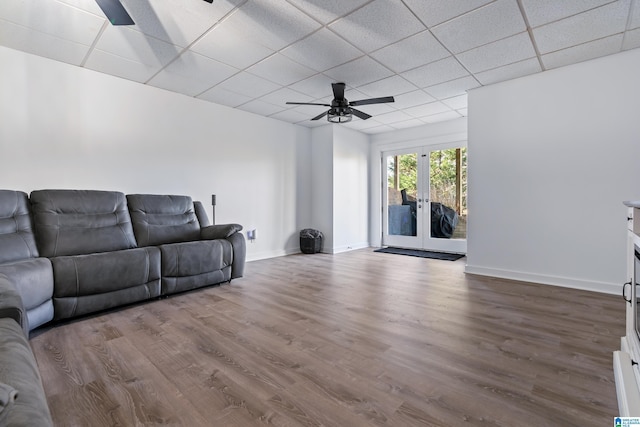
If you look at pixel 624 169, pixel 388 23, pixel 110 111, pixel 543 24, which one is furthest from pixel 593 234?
pixel 110 111

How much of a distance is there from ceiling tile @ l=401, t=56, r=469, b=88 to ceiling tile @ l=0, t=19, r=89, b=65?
11.8 ft

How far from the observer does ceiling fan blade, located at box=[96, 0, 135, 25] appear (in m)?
1.99

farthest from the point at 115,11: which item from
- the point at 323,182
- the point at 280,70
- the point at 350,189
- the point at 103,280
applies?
the point at 350,189

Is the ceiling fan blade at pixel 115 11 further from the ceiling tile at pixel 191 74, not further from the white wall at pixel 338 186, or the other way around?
the white wall at pixel 338 186

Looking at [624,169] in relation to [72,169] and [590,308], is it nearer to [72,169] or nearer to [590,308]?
[590,308]

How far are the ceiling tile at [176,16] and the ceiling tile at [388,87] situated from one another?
2107mm

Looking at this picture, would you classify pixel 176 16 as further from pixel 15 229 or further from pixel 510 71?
pixel 510 71

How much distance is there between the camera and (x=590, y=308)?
9.06ft

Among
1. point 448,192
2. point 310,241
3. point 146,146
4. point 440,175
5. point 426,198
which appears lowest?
point 310,241

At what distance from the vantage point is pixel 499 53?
3.19 meters

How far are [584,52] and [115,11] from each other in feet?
14.4

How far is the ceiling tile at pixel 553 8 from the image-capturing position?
2373mm

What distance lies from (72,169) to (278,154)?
310cm

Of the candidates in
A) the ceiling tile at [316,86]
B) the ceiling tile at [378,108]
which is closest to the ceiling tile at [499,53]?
the ceiling tile at [378,108]
